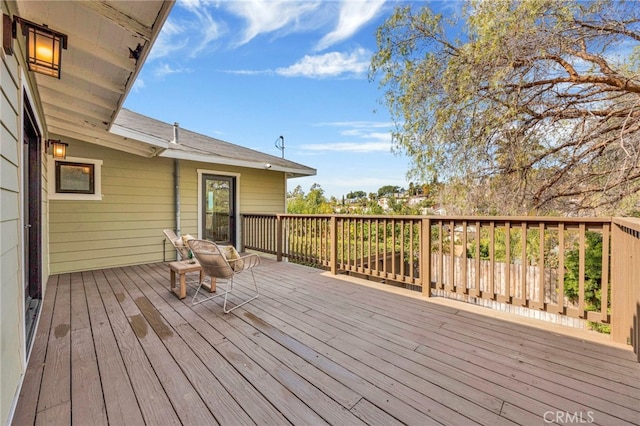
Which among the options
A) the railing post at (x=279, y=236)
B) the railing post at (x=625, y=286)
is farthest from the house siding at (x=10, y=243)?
the railing post at (x=279, y=236)

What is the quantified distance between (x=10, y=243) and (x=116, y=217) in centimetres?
404

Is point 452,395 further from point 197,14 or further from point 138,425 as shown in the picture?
point 197,14

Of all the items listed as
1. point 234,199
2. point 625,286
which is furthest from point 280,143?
point 625,286

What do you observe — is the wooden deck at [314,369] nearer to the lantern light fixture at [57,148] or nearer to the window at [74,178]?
the lantern light fixture at [57,148]

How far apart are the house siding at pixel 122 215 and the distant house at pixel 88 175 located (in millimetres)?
17

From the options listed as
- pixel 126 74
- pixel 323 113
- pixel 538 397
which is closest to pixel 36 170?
pixel 126 74

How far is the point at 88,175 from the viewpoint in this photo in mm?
4852

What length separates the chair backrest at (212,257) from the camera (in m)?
3.03

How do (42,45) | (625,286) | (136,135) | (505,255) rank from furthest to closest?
(136,135), (505,255), (625,286), (42,45)

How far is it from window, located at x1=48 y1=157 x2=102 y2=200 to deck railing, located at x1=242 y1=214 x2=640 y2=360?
2944 millimetres

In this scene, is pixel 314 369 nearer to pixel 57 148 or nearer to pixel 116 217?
pixel 57 148

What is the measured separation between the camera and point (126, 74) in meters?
2.58

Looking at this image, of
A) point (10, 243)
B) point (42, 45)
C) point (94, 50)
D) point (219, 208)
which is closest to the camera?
point (10, 243)

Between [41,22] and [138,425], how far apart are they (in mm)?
2693
